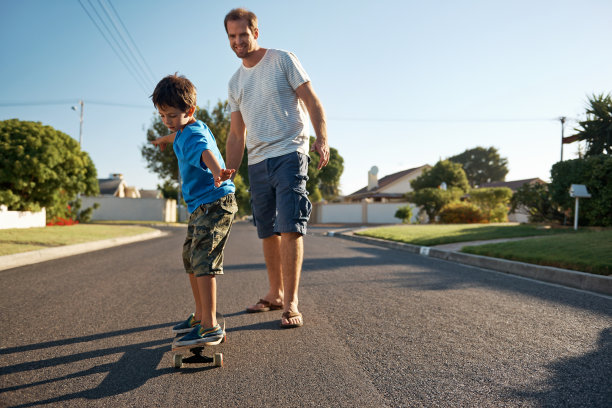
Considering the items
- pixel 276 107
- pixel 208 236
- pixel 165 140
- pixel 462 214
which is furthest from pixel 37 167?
pixel 462 214

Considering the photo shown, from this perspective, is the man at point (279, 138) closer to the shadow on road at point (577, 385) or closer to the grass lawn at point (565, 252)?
the shadow on road at point (577, 385)

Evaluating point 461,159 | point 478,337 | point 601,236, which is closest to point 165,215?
point 601,236

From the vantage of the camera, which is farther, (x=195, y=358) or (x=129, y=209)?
(x=129, y=209)

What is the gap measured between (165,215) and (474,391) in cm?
4030

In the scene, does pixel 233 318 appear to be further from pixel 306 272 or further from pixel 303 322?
pixel 306 272

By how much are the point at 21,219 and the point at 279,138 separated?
52.4 ft

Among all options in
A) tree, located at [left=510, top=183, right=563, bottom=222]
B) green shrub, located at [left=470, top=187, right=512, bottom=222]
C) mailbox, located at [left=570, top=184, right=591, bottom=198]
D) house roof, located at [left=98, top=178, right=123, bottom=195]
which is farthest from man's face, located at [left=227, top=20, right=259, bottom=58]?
house roof, located at [left=98, top=178, right=123, bottom=195]

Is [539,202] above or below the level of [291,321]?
above

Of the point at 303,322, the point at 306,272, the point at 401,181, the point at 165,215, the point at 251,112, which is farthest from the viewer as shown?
the point at 401,181

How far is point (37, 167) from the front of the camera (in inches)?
608

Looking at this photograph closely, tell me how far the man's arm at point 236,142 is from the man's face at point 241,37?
1.80ft

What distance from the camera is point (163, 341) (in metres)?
2.87

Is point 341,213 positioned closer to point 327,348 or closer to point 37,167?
point 37,167

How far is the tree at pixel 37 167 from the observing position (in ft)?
49.8
